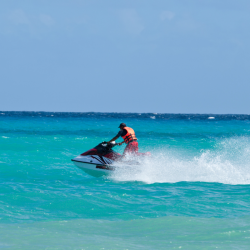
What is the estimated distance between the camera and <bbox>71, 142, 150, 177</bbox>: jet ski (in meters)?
10.8

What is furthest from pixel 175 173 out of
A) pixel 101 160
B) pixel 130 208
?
pixel 130 208

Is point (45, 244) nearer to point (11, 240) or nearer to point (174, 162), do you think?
point (11, 240)

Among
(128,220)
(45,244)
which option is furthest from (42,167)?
(45,244)

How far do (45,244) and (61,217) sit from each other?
155 cm

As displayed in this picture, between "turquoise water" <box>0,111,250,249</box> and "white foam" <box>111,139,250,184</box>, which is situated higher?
"white foam" <box>111,139,250,184</box>

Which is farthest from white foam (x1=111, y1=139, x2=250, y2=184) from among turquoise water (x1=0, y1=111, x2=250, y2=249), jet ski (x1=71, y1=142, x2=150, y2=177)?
jet ski (x1=71, y1=142, x2=150, y2=177)

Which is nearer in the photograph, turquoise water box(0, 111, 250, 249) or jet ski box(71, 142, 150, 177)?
turquoise water box(0, 111, 250, 249)

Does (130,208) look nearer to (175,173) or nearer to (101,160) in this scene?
(101,160)

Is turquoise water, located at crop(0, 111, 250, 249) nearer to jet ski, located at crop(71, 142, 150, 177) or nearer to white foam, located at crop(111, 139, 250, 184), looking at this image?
white foam, located at crop(111, 139, 250, 184)

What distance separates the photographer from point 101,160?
35.4 feet

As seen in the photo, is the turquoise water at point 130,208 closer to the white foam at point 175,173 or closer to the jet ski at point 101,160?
the white foam at point 175,173

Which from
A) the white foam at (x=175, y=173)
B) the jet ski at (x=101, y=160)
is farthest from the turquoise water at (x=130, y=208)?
the jet ski at (x=101, y=160)

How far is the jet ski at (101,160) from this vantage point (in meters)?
10.8

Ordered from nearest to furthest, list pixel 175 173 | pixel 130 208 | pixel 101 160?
1. pixel 130 208
2. pixel 101 160
3. pixel 175 173
